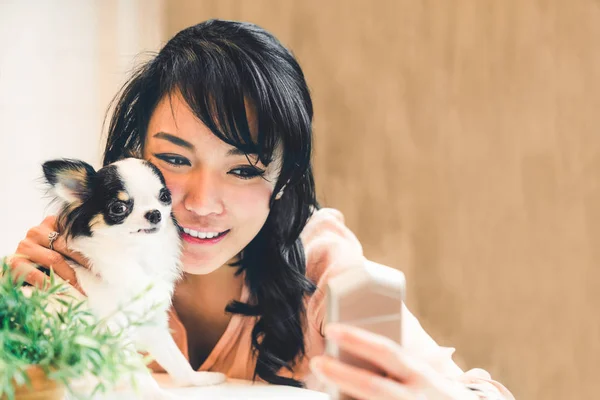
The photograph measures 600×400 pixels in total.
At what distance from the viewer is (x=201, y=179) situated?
2.85 feet

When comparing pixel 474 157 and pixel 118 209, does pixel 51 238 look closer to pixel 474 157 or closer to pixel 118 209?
pixel 118 209

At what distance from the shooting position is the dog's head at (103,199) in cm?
76

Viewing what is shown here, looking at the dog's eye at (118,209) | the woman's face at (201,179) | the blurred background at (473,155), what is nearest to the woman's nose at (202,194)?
the woman's face at (201,179)

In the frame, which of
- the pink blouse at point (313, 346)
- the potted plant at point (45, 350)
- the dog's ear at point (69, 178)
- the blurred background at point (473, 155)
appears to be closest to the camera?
the potted plant at point (45, 350)

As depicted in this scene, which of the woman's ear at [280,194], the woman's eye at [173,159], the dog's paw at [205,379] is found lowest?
the dog's paw at [205,379]

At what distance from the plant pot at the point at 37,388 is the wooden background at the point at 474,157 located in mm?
799

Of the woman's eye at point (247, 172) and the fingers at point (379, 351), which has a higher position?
the woman's eye at point (247, 172)

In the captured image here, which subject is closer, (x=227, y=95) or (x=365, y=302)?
(x=365, y=302)

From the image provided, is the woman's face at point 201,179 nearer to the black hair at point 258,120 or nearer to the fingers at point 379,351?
the black hair at point 258,120

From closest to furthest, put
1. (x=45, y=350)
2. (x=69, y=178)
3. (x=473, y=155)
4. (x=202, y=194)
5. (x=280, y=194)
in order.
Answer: (x=45, y=350)
(x=69, y=178)
(x=202, y=194)
(x=280, y=194)
(x=473, y=155)

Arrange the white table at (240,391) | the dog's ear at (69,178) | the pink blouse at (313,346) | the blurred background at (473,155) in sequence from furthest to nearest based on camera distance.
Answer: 1. the blurred background at (473,155)
2. the pink blouse at (313,346)
3. the white table at (240,391)
4. the dog's ear at (69,178)

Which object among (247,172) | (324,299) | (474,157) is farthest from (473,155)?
(247,172)

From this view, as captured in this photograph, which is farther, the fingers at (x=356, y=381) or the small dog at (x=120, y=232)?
the small dog at (x=120, y=232)

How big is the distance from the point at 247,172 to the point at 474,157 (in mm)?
618
